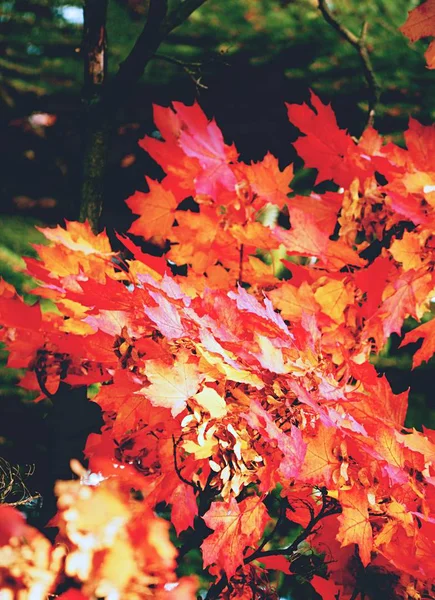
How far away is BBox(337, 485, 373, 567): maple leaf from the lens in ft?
3.11

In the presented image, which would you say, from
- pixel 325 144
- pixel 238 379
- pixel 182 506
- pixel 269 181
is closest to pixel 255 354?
pixel 238 379

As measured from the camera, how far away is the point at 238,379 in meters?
0.89

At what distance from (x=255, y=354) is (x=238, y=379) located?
5 centimetres

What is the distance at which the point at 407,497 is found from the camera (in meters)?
1.00

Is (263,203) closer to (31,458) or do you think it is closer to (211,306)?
(211,306)

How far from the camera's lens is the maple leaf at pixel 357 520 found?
37.4 inches

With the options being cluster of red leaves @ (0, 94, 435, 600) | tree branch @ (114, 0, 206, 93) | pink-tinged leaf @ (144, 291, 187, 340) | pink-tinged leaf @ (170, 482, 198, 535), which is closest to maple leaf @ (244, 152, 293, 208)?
A: cluster of red leaves @ (0, 94, 435, 600)

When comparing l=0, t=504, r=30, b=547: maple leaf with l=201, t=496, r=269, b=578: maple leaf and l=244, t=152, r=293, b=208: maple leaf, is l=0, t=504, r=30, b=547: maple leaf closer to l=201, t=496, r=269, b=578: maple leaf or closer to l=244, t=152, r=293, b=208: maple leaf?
l=201, t=496, r=269, b=578: maple leaf

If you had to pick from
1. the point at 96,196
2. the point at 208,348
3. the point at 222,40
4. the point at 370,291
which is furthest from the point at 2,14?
the point at 208,348

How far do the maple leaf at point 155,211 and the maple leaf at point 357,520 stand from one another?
2.66ft

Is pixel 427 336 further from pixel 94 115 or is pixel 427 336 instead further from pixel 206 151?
pixel 94 115

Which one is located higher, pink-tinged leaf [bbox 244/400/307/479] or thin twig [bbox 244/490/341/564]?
pink-tinged leaf [bbox 244/400/307/479]

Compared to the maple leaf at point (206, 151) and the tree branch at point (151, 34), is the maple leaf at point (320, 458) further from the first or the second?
the tree branch at point (151, 34)

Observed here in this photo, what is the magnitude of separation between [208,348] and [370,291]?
25.8 inches
